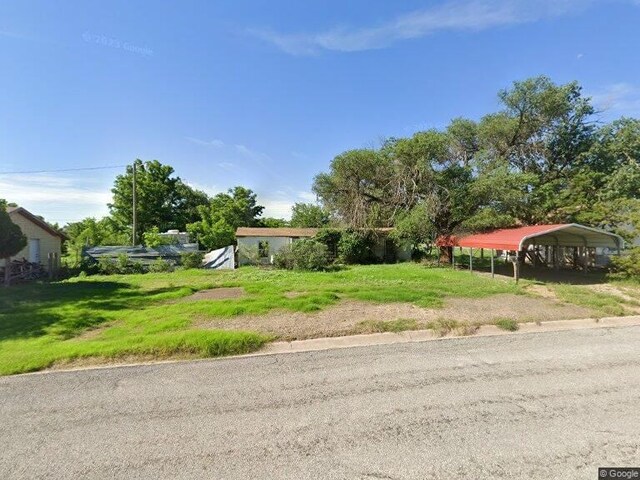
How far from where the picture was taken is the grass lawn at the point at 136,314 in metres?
A: 5.25

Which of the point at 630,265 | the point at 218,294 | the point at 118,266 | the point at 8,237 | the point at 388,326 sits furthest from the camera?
the point at 118,266

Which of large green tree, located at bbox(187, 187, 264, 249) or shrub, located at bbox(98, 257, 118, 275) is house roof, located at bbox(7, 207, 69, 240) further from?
large green tree, located at bbox(187, 187, 264, 249)

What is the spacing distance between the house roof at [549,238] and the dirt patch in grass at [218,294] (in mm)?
10906

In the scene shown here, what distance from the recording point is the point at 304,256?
17.9m

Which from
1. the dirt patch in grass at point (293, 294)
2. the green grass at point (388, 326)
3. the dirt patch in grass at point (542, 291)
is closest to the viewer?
the green grass at point (388, 326)

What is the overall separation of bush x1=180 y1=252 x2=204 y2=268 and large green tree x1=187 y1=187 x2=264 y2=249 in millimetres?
5375

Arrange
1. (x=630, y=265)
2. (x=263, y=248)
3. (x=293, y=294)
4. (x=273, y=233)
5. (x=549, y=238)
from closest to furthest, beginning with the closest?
(x=293, y=294) → (x=630, y=265) → (x=549, y=238) → (x=263, y=248) → (x=273, y=233)

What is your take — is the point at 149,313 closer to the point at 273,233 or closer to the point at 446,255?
the point at 273,233

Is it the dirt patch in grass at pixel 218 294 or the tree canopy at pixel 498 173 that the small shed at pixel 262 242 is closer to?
the tree canopy at pixel 498 173

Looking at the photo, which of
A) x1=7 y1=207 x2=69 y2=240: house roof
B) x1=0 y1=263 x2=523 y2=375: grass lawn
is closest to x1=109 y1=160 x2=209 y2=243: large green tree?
x1=7 y1=207 x2=69 y2=240: house roof

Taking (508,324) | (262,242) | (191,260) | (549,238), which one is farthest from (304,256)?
(549,238)

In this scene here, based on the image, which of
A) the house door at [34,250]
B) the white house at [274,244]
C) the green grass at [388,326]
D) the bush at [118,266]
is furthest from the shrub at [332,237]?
the house door at [34,250]

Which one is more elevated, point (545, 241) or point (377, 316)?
point (545, 241)

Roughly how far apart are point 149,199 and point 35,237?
14.7 m
